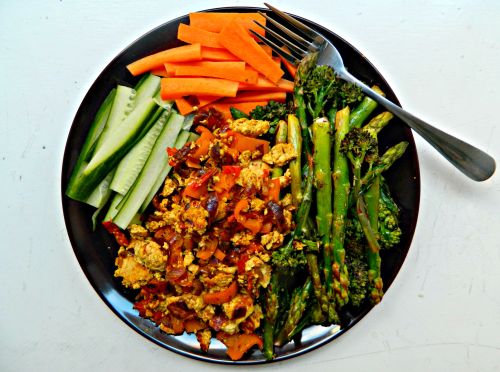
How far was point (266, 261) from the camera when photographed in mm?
2635

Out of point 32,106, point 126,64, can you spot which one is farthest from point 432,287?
point 32,106

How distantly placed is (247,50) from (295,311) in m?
1.76

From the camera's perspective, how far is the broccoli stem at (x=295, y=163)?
9.00 feet

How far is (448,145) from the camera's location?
279 centimetres

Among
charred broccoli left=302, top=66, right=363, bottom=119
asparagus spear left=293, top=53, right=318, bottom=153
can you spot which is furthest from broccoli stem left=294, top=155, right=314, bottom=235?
charred broccoli left=302, top=66, right=363, bottom=119

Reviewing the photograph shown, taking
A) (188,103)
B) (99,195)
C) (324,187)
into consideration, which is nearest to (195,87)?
(188,103)

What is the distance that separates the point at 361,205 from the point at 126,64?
185 cm

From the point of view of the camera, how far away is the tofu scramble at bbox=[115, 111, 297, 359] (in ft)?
8.61

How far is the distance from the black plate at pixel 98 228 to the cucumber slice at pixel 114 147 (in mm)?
185

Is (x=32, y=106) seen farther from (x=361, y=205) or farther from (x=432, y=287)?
(x=432, y=287)

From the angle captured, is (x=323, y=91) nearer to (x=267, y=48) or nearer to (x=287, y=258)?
(x=267, y=48)

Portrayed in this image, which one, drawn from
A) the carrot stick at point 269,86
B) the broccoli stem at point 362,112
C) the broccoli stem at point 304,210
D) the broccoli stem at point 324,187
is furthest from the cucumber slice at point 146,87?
the broccoli stem at point 362,112

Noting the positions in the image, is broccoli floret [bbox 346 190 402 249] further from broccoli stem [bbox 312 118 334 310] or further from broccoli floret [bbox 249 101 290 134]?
broccoli floret [bbox 249 101 290 134]

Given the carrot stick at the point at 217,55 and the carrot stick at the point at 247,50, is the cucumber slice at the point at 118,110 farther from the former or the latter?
the carrot stick at the point at 247,50
